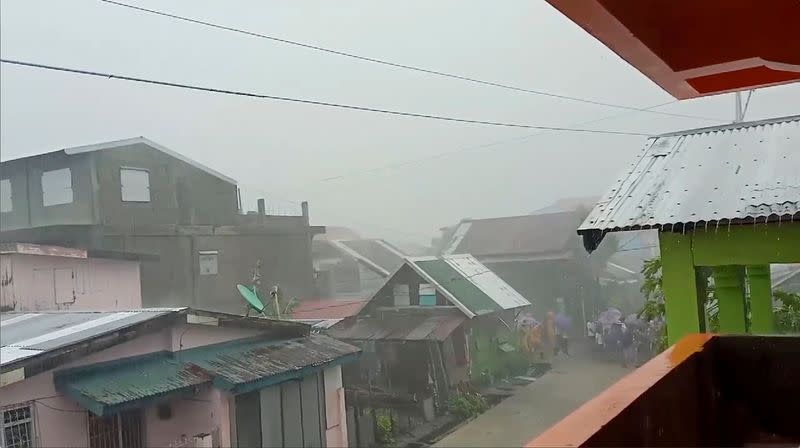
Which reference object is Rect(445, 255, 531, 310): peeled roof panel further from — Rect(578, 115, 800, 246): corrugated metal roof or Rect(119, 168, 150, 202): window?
Rect(578, 115, 800, 246): corrugated metal roof

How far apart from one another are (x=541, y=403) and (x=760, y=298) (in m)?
2.91

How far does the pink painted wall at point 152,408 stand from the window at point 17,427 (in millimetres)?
22

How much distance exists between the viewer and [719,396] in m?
1.25

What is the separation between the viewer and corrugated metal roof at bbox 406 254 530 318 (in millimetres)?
4301

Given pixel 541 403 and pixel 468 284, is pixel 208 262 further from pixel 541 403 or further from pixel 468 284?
pixel 541 403

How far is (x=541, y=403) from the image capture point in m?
4.43

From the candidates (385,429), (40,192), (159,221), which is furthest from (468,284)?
(40,192)

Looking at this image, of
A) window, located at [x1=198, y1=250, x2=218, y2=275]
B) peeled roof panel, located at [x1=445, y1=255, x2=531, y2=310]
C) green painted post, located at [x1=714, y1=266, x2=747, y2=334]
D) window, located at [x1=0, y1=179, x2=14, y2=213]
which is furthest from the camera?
peeled roof panel, located at [x1=445, y1=255, x2=531, y2=310]

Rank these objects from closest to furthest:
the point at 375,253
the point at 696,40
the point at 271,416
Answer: the point at 696,40 → the point at 271,416 → the point at 375,253

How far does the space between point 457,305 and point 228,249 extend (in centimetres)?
160

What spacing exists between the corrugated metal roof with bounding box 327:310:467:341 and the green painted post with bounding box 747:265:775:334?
2507 mm

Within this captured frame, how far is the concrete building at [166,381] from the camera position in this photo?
197 cm

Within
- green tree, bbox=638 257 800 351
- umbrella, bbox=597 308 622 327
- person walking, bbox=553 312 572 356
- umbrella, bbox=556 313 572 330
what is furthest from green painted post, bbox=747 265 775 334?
umbrella, bbox=556 313 572 330

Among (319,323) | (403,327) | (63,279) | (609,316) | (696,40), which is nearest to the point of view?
(696,40)
